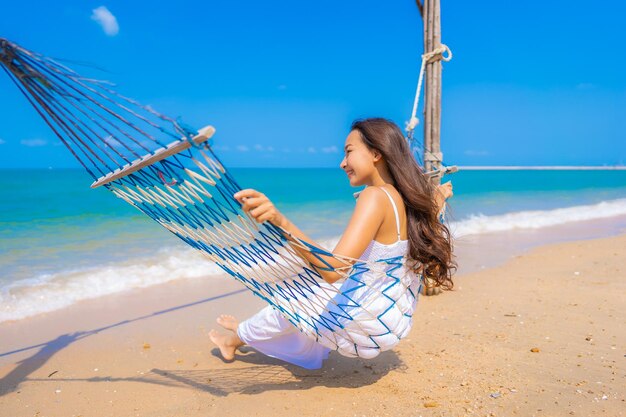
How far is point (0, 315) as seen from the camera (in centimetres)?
373

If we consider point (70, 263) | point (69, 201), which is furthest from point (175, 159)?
point (69, 201)

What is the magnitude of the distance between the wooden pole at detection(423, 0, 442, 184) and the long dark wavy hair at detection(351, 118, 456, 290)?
5.52 feet

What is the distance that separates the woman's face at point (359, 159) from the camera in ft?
7.04

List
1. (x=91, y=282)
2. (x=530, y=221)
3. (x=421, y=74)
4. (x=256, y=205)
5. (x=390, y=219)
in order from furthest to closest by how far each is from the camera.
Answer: (x=530, y=221)
(x=91, y=282)
(x=421, y=74)
(x=390, y=219)
(x=256, y=205)

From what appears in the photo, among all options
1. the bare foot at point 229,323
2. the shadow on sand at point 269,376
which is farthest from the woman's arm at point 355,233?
the bare foot at point 229,323

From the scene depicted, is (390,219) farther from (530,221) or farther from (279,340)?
(530,221)

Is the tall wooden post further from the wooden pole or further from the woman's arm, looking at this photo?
the woman's arm

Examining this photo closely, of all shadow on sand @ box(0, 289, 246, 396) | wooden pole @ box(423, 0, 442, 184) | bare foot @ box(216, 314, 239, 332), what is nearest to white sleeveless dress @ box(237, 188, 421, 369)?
bare foot @ box(216, 314, 239, 332)

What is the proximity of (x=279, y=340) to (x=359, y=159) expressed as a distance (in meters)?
1.03

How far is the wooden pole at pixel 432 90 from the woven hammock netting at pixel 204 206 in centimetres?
173

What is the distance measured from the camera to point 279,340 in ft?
8.18

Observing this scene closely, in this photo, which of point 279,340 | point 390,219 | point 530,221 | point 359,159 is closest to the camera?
point 390,219

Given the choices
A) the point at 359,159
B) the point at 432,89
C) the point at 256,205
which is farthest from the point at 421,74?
the point at 256,205

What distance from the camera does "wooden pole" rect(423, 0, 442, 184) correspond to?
151 inches
